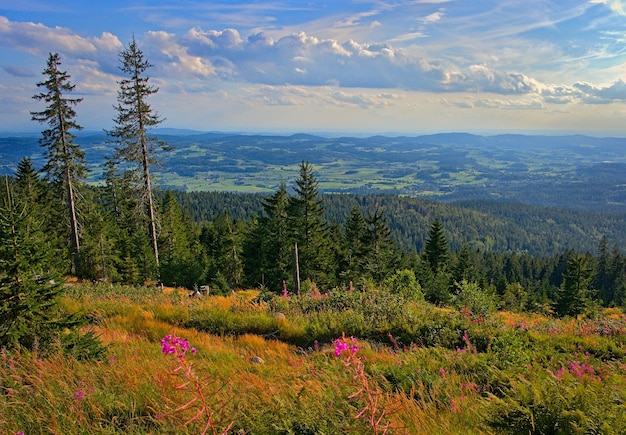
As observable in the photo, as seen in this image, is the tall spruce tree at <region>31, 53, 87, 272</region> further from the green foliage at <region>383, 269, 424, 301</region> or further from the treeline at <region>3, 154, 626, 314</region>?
the green foliage at <region>383, 269, 424, 301</region>

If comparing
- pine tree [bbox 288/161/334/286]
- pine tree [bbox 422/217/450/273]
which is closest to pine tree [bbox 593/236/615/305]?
pine tree [bbox 422/217/450/273]

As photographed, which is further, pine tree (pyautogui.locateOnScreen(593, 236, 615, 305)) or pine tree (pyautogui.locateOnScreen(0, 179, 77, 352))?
pine tree (pyautogui.locateOnScreen(593, 236, 615, 305))

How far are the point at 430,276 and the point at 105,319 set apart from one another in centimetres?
3521

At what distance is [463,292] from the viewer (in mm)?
14031

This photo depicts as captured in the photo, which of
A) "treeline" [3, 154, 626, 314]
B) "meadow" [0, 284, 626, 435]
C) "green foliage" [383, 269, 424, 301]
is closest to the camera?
"meadow" [0, 284, 626, 435]

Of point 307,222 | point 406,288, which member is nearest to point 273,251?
point 307,222

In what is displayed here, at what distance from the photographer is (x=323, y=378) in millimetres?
4738

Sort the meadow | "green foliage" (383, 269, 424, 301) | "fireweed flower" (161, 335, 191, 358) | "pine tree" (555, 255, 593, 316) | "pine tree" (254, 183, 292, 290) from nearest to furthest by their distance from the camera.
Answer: "fireweed flower" (161, 335, 191, 358) < the meadow < "green foliage" (383, 269, 424, 301) < "pine tree" (254, 183, 292, 290) < "pine tree" (555, 255, 593, 316)

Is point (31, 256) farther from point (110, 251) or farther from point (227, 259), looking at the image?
point (227, 259)

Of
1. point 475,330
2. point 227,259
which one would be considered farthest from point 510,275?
point 475,330

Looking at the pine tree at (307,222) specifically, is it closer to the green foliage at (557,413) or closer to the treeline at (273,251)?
the treeline at (273,251)

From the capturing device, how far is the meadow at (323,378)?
10.6 feet

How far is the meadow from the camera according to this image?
3.22 meters

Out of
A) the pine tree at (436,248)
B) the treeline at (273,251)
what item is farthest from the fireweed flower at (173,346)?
the pine tree at (436,248)
